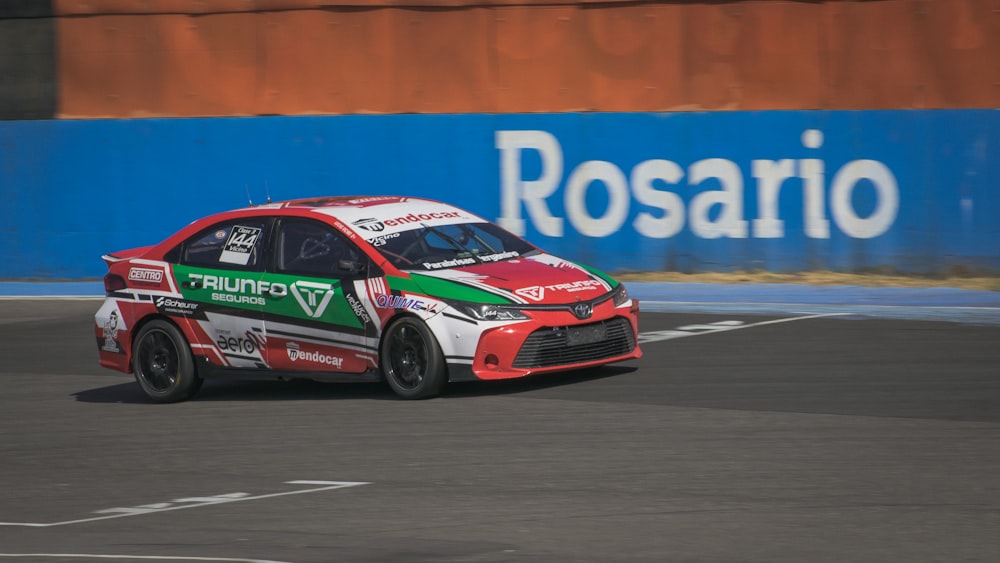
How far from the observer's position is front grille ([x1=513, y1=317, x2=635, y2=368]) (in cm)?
1045

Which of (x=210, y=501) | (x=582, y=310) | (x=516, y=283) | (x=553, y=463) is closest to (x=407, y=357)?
(x=516, y=283)

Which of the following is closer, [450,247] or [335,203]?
[450,247]

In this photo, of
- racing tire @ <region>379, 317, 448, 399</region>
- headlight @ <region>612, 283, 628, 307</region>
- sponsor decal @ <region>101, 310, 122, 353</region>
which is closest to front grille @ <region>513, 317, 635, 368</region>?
headlight @ <region>612, 283, 628, 307</region>

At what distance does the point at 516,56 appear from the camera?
19500 millimetres

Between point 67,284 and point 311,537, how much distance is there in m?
14.0

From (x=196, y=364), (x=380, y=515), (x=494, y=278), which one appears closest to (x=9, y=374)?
(x=196, y=364)

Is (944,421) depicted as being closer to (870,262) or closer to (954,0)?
(870,262)

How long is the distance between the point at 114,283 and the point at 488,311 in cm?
315

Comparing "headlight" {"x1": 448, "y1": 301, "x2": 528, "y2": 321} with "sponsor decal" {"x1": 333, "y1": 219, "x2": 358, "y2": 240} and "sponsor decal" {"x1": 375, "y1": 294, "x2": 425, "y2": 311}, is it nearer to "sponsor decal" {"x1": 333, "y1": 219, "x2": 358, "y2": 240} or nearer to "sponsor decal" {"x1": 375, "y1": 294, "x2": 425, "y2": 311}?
"sponsor decal" {"x1": 375, "y1": 294, "x2": 425, "y2": 311}

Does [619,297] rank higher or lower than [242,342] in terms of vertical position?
higher

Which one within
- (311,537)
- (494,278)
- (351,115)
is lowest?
(311,537)

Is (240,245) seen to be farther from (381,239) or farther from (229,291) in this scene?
(381,239)

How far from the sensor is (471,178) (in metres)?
18.8

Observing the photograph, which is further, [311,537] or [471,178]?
[471,178]
